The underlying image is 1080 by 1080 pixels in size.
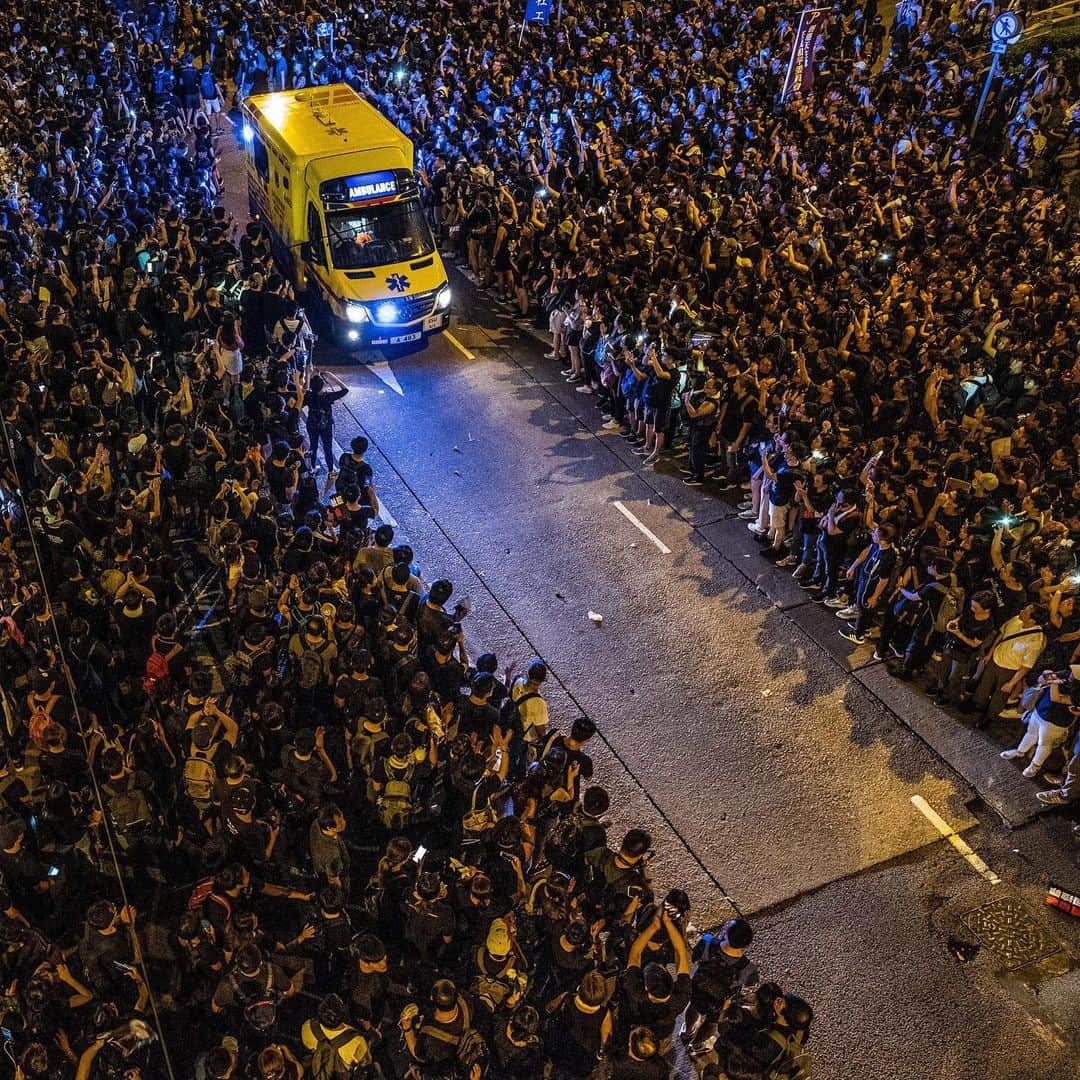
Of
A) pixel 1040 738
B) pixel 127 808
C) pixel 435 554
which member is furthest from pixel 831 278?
pixel 127 808

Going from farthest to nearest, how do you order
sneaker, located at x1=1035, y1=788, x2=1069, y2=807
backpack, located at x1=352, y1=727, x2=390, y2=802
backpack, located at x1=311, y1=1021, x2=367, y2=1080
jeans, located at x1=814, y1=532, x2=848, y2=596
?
jeans, located at x1=814, y1=532, x2=848, y2=596 → sneaker, located at x1=1035, y1=788, x2=1069, y2=807 → backpack, located at x1=352, y1=727, x2=390, y2=802 → backpack, located at x1=311, y1=1021, x2=367, y2=1080

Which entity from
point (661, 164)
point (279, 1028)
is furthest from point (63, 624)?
point (661, 164)

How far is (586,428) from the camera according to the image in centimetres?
1451

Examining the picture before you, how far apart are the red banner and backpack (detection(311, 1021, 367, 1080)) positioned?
19131mm

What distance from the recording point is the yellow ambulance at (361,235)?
50.7ft

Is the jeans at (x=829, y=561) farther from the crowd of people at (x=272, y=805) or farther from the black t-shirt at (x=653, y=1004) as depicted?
the black t-shirt at (x=653, y=1004)

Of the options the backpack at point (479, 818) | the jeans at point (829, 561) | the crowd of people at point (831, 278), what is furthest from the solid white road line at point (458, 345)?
the backpack at point (479, 818)

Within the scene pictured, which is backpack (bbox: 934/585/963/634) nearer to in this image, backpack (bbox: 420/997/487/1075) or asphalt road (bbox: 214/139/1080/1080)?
asphalt road (bbox: 214/139/1080/1080)

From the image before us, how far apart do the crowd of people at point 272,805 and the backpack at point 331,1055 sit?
0.01 m

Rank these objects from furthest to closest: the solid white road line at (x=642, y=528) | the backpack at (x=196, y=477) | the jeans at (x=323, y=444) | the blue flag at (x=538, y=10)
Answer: the blue flag at (x=538, y=10) < the jeans at (x=323, y=444) < the solid white road line at (x=642, y=528) < the backpack at (x=196, y=477)

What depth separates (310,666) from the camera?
848cm

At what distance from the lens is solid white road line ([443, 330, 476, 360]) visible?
16.4 metres

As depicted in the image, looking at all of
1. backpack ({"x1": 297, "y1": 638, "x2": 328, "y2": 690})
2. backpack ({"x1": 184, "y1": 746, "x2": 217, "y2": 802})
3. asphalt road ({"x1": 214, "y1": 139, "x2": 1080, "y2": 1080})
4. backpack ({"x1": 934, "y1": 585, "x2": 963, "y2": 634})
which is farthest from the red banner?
backpack ({"x1": 184, "y1": 746, "x2": 217, "y2": 802})

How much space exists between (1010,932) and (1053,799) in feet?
→ 4.38
